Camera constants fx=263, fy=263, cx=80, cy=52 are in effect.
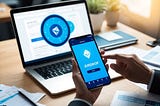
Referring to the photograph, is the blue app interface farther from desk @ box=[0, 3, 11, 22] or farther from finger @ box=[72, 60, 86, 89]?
desk @ box=[0, 3, 11, 22]

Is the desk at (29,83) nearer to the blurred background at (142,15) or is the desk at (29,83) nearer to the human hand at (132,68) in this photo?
the human hand at (132,68)

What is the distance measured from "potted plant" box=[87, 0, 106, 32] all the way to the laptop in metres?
0.23

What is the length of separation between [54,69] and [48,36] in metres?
0.15

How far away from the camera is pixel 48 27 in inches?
44.8

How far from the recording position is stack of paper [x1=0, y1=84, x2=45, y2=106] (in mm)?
876

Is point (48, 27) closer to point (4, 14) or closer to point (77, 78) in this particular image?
point (77, 78)

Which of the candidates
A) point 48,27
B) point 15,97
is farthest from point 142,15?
point 15,97

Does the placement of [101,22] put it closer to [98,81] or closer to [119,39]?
[119,39]

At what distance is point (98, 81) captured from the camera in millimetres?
861

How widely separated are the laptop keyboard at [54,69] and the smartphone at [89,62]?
0.20 metres

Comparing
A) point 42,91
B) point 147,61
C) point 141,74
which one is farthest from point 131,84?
point 42,91

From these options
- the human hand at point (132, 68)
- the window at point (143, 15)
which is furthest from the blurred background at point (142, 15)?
the human hand at point (132, 68)

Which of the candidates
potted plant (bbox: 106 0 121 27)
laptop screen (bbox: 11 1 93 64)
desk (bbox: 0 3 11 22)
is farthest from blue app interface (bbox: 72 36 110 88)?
desk (bbox: 0 3 11 22)

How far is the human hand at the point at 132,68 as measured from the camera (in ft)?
3.09
